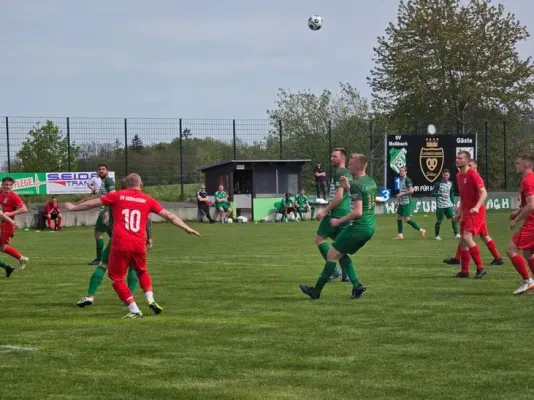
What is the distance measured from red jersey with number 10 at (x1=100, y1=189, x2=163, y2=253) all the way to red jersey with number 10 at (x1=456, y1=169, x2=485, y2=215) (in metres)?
6.20

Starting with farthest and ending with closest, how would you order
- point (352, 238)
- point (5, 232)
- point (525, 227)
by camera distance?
point (5, 232), point (525, 227), point (352, 238)

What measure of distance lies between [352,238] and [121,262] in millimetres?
2981

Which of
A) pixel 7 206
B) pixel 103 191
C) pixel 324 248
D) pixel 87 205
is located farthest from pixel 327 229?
pixel 7 206

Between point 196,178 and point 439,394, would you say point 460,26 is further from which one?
point 439,394

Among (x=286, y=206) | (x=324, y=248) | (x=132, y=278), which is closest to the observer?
(x=132, y=278)

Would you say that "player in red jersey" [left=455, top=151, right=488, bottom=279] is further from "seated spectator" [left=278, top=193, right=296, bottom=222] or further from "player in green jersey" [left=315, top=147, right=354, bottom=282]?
"seated spectator" [left=278, top=193, right=296, bottom=222]

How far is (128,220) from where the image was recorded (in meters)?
11.2

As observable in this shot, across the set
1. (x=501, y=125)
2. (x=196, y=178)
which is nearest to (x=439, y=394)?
(x=196, y=178)

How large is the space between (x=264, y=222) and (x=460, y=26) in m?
28.2

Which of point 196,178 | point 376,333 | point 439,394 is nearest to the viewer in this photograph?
point 439,394

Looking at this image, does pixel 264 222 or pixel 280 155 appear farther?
pixel 280 155

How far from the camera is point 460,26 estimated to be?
2559 inches

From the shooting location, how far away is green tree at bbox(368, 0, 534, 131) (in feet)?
213

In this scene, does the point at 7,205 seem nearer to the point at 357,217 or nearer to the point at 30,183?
the point at 357,217
